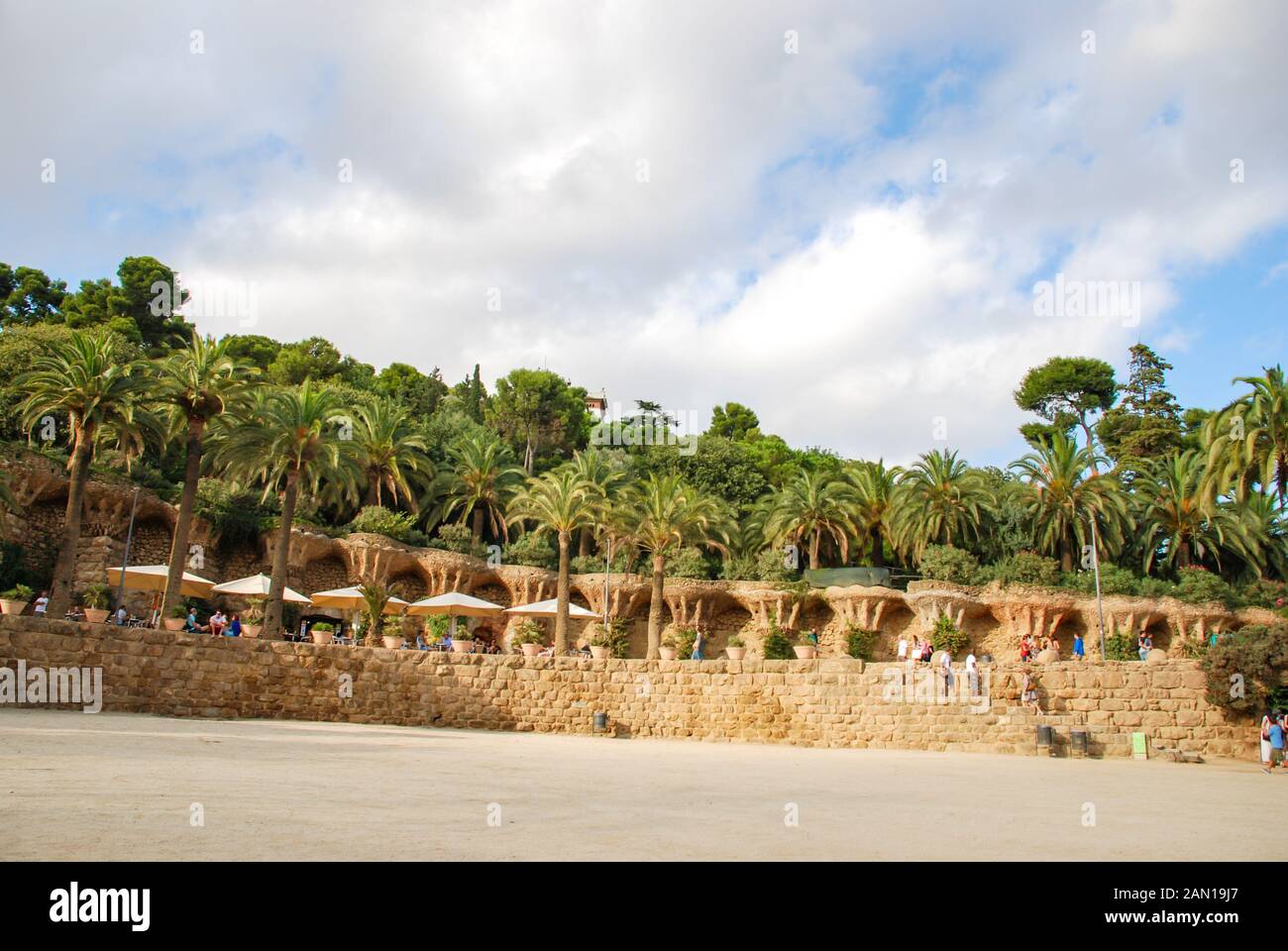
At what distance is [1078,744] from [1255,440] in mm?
15298

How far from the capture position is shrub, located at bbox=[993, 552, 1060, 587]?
4144 cm

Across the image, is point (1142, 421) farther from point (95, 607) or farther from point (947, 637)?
point (95, 607)

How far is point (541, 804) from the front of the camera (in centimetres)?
942

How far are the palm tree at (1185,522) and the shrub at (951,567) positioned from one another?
8968 millimetres

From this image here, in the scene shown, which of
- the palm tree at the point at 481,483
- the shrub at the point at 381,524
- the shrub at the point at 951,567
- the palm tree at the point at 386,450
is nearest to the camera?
the shrub at the point at 951,567

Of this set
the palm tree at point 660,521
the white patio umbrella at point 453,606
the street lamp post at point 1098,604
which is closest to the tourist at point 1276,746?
the street lamp post at point 1098,604

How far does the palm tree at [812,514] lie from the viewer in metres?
45.5

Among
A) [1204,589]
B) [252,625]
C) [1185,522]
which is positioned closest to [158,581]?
[252,625]

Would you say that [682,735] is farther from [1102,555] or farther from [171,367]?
[1102,555]

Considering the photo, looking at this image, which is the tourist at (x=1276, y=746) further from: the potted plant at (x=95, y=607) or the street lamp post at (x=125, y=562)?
the street lamp post at (x=125, y=562)

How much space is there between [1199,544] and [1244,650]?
80.1ft

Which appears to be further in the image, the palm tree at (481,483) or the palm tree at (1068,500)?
the palm tree at (481,483)
